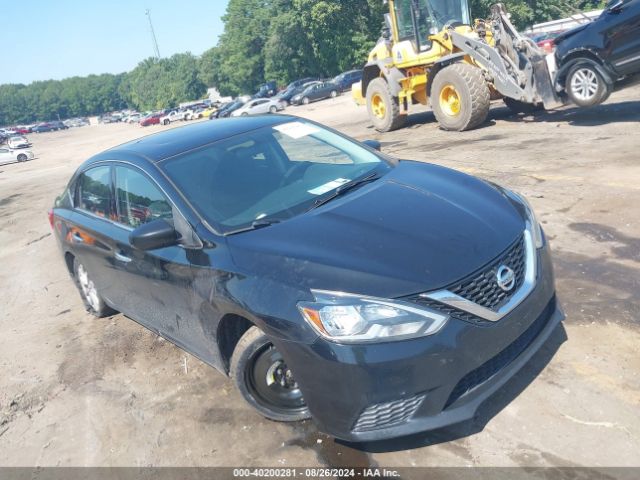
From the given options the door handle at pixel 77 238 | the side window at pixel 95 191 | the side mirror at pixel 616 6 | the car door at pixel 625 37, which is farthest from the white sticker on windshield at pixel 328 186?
the side mirror at pixel 616 6

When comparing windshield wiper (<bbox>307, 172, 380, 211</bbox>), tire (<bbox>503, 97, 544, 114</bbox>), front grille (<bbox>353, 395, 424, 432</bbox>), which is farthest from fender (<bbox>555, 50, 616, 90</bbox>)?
front grille (<bbox>353, 395, 424, 432</bbox>)

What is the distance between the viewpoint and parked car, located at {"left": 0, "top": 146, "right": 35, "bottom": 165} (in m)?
34.3

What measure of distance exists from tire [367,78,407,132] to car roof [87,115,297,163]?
380 inches

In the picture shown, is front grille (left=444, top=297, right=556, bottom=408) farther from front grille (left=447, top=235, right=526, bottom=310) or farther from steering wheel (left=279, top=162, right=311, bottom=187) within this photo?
steering wheel (left=279, top=162, right=311, bottom=187)

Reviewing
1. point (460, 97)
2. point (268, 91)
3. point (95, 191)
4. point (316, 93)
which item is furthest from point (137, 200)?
point (268, 91)

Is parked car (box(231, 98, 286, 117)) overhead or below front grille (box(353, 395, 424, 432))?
overhead

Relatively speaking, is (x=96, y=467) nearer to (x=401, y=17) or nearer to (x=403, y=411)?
(x=403, y=411)

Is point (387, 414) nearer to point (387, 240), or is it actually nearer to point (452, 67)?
point (387, 240)

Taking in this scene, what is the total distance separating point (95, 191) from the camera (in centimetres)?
470

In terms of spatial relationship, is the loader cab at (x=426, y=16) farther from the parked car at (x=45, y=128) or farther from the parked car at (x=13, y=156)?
the parked car at (x=45, y=128)

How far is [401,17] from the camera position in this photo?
12734 millimetres

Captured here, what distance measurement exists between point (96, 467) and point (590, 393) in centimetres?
284

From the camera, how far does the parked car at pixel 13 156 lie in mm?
34312

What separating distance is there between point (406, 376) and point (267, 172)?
190cm
